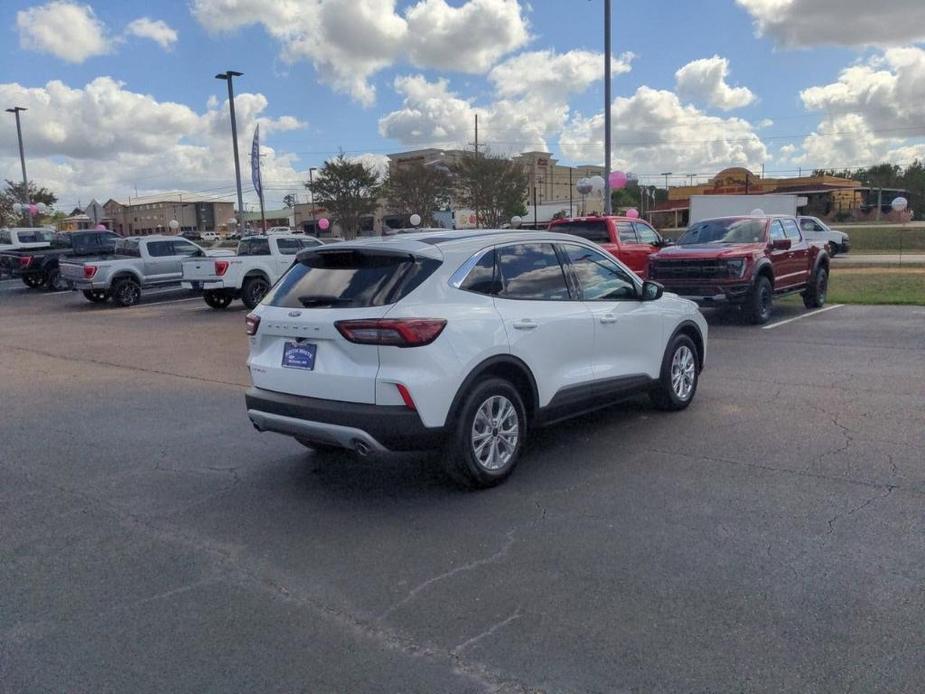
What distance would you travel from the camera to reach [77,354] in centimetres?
1185

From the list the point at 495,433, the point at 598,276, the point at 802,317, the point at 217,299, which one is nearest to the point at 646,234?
the point at 802,317

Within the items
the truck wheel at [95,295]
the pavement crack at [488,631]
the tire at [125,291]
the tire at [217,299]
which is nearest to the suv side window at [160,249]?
the tire at [125,291]

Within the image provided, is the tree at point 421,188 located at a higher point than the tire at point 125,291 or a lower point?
higher

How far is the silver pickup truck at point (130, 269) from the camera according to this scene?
18859mm

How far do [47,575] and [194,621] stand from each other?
111 centimetres

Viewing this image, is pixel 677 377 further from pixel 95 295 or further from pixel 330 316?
pixel 95 295

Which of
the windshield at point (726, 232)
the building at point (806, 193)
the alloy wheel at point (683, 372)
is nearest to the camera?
the alloy wheel at point (683, 372)

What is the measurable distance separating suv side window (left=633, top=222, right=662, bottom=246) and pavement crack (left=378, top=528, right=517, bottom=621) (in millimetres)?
11641

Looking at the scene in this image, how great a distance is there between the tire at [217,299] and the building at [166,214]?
10618cm

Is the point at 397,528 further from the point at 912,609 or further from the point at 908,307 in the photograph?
the point at 908,307

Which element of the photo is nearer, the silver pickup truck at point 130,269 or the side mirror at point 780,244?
the side mirror at point 780,244

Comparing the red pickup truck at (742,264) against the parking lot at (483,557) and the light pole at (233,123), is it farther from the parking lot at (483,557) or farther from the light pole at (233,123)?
the light pole at (233,123)

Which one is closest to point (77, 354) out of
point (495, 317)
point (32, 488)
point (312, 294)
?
point (32, 488)

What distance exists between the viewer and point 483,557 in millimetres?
4117
